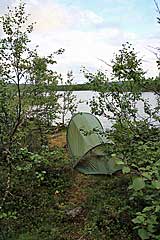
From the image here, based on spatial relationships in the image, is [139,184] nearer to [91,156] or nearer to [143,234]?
[143,234]

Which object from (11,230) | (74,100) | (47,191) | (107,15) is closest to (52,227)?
(11,230)

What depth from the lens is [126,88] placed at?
5.27 metres

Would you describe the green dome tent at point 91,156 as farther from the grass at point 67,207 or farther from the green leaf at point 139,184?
the green leaf at point 139,184

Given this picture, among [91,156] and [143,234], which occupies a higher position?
[143,234]

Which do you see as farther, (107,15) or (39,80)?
(107,15)

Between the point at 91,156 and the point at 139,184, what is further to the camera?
the point at 91,156

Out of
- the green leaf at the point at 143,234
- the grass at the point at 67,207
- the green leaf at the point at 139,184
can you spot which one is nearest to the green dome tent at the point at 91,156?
the grass at the point at 67,207

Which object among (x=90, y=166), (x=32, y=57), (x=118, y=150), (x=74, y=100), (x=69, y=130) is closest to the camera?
(x=118, y=150)

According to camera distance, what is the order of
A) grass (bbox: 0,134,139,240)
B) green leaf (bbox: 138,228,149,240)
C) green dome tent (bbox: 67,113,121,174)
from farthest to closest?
green dome tent (bbox: 67,113,121,174), grass (bbox: 0,134,139,240), green leaf (bbox: 138,228,149,240)

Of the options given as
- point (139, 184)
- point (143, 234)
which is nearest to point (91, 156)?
point (143, 234)

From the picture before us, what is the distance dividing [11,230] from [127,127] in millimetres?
2071

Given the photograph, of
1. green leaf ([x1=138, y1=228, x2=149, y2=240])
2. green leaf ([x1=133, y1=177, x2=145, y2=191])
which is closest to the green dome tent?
green leaf ([x1=138, y1=228, x2=149, y2=240])

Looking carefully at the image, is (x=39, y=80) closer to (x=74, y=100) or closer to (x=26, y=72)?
(x=26, y=72)

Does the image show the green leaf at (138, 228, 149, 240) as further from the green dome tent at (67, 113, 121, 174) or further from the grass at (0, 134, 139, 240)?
the green dome tent at (67, 113, 121, 174)
